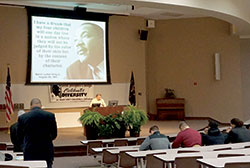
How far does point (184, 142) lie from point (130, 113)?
11.0ft

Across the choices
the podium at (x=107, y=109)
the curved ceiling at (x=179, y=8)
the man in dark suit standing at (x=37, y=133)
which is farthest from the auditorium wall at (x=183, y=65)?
the man in dark suit standing at (x=37, y=133)

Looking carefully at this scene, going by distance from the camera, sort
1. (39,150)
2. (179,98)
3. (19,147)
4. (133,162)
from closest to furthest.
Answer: (39,150) → (133,162) → (19,147) → (179,98)

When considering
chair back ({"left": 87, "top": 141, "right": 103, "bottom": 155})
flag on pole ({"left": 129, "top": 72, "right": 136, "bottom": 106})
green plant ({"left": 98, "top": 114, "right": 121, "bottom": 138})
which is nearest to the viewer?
chair back ({"left": 87, "top": 141, "right": 103, "bottom": 155})

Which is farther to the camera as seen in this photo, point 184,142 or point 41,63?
point 41,63

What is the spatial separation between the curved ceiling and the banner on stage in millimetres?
2641

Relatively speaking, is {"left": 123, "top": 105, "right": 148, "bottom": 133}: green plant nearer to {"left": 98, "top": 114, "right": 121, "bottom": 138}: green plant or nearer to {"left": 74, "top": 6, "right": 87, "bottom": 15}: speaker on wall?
{"left": 98, "top": 114, "right": 121, "bottom": 138}: green plant

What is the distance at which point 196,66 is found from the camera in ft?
44.0

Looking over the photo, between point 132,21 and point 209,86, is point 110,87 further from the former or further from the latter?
point 209,86

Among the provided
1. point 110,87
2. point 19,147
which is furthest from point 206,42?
point 19,147

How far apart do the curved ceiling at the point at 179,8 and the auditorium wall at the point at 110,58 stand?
53 cm

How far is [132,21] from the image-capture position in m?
13.0

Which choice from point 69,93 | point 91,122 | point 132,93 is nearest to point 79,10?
point 69,93

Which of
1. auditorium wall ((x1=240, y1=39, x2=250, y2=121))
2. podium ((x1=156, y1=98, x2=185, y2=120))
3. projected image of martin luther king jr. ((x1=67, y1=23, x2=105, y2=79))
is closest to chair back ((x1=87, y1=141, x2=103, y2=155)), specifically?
projected image of martin luther king jr. ((x1=67, y1=23, x2=105, y2=79))

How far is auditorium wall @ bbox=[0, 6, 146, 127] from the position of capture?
35.9 ft
